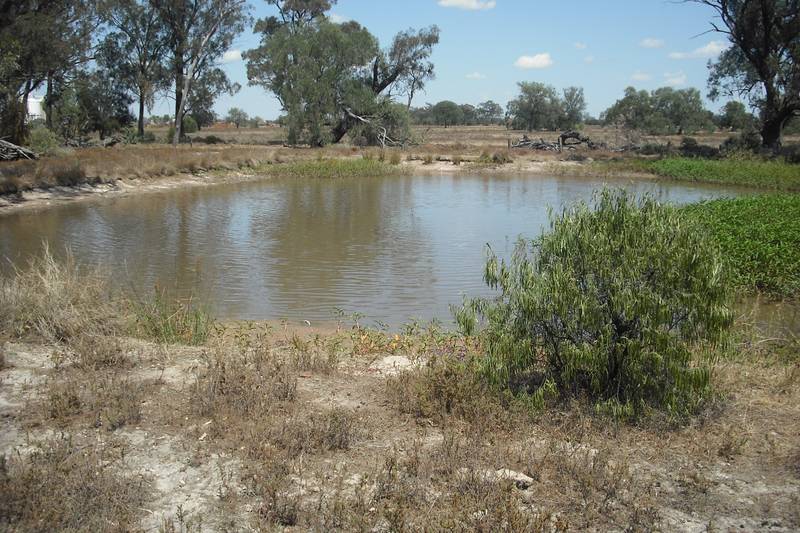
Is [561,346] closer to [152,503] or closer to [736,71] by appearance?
[152,503]

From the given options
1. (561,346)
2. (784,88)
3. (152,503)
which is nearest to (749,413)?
(561,346)

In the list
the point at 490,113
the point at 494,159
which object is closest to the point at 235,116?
the point at 490,113

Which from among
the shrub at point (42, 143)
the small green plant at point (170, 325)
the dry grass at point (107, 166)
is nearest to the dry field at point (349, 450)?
the small green plant at point (170, 325)

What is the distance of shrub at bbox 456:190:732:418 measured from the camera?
17.2ft

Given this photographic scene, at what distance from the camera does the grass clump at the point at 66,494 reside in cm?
385

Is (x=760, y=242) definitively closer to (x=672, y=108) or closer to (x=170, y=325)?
(x=170, y=325)

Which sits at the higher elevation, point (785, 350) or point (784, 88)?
point (784, 88)

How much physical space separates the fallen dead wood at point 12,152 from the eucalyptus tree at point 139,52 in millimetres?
24649

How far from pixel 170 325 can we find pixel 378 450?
12.9 feet

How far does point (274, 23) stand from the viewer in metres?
62.7

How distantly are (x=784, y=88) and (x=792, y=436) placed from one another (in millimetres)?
40673

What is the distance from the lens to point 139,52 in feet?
163

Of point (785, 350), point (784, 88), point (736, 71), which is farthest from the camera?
point (736, 71)

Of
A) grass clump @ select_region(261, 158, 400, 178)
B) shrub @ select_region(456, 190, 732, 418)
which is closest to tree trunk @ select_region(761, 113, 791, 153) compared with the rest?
grass clump @ select_region(261, 158, 400, 178)
